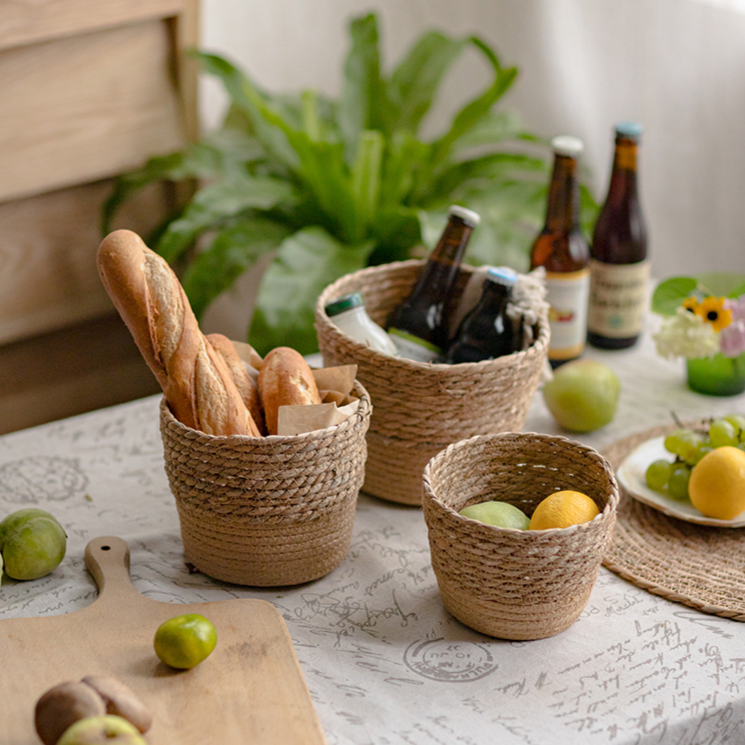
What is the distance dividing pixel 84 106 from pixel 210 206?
0.90ft

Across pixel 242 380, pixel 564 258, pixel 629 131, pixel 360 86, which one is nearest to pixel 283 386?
pixel 242 380

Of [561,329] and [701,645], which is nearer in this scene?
[701,645]

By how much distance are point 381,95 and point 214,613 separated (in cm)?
128

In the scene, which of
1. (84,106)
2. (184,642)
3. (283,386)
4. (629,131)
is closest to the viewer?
(184,642)

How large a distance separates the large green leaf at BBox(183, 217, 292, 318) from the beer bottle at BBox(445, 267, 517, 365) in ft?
2.39

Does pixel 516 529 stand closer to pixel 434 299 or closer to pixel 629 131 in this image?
pixel 434 299

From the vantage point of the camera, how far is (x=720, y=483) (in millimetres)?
771

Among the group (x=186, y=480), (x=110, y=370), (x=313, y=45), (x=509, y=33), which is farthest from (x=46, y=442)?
(x=509, y=33)

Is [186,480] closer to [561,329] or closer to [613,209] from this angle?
[561,329]

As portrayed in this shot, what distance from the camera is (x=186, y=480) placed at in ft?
2.26

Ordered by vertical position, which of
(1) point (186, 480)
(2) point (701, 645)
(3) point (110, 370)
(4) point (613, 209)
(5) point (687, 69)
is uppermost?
(5) point (687, 69)

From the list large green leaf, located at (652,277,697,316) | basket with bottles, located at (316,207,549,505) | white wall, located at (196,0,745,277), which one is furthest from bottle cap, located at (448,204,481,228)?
white wall, located at (196,0,745,277)

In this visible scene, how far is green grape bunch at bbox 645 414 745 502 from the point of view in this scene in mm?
819

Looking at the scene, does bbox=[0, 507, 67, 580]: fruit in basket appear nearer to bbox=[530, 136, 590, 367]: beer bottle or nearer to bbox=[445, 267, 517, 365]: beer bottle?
bbox=[445, 267, 517, 365]: beer bottle
